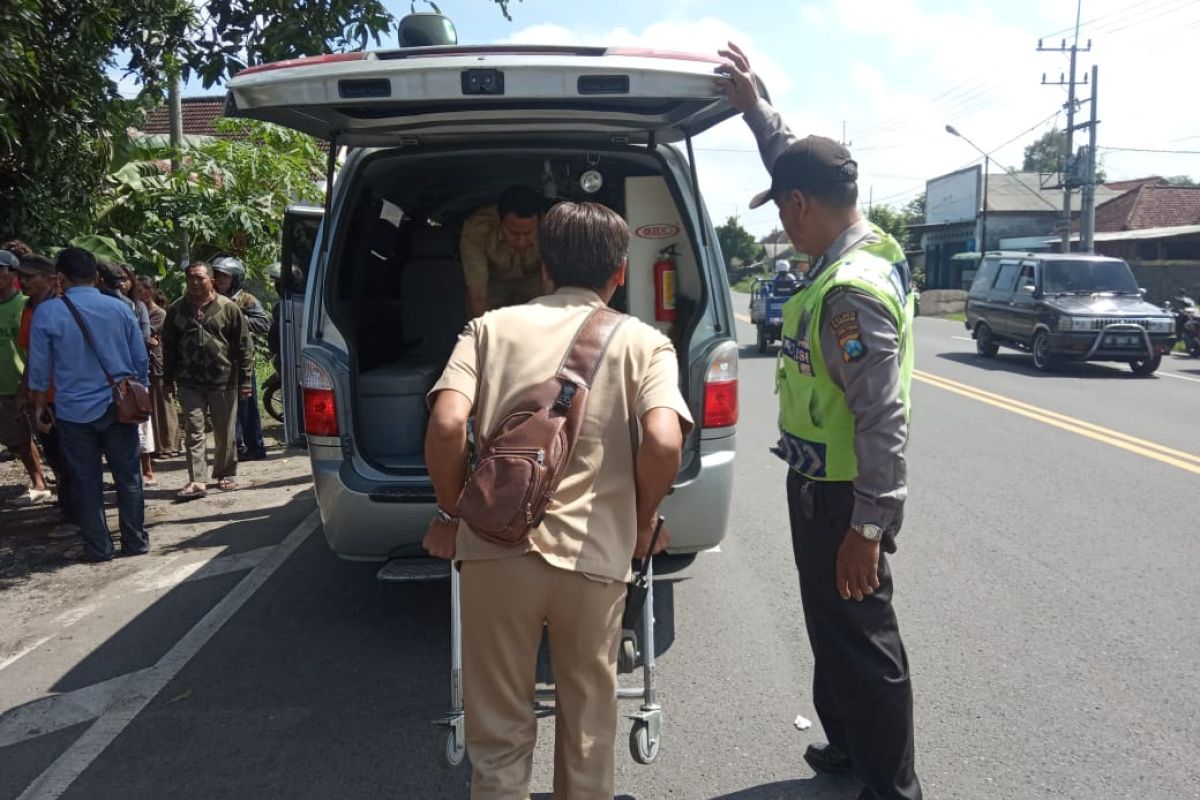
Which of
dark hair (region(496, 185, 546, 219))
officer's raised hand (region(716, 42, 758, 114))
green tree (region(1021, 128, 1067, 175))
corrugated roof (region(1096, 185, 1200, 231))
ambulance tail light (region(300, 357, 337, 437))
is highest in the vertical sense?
green tree (region(1021, 128, 1067, 175))

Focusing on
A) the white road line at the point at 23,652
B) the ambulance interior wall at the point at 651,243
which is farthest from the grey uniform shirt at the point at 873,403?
the white road line at the point at 23,652

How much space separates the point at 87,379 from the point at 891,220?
65775 millimetres

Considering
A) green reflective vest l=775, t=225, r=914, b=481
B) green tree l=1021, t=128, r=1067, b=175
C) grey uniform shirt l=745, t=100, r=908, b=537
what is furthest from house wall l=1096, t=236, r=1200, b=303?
green tree l=1021, t=128, r=1067, b=175

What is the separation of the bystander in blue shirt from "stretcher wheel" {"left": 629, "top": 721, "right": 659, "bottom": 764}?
406cm

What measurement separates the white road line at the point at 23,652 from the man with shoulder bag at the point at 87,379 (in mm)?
1282

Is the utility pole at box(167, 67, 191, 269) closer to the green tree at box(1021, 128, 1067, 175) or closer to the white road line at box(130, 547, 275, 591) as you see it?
the white road line at box(130, 547, 275, 591)

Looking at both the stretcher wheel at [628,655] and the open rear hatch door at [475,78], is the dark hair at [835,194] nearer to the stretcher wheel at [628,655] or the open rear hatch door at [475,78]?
the open rear hatch door at [475,78]

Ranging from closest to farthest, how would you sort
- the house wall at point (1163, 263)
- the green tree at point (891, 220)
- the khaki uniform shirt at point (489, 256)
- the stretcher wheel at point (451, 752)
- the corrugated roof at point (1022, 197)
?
the stretcher wheel at point (451, 752) < the khaki uniform shirt at point (489, 256) < the house wall at point (1163, 263) < the corrugated roof at point (1022, 197) < the green tree at point (891, 220)

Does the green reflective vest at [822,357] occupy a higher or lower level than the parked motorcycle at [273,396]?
higher

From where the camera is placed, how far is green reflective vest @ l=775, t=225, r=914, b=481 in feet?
8.83

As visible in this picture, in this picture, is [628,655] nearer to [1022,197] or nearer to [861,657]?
[861,657]

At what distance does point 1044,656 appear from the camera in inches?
166

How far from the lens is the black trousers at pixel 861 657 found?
2826mm

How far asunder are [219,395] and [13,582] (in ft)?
7.33
